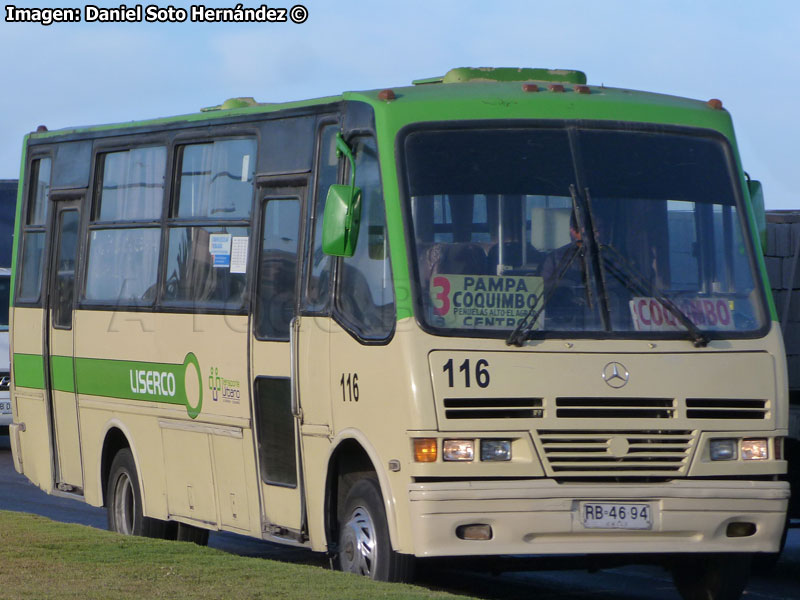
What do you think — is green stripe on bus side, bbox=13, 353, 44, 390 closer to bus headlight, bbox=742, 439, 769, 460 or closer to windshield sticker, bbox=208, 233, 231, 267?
windshield sticker, bbox=208, 233, 231, 267

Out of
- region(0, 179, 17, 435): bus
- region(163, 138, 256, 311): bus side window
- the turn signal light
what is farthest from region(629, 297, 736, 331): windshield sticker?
region(0, 179, 17, 435): bus

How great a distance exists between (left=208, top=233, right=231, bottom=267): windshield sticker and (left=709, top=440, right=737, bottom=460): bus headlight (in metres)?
3.70

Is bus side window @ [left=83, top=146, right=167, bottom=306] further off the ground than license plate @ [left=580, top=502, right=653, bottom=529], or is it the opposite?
bus side window @ [left=83, top=146, right=167, bottom=306]

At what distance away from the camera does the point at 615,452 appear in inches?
364

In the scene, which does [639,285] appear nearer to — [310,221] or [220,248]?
[310,221]

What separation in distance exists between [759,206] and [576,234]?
143 centimetres

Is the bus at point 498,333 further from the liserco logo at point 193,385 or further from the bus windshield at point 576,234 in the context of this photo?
the liserco logo at point 193,385

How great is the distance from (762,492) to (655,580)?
2.92m

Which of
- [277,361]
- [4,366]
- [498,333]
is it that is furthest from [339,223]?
[4,366]

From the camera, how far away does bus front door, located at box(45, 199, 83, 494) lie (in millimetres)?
13867

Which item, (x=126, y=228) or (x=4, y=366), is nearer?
(x=126, y=228)

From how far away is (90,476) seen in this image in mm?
13727

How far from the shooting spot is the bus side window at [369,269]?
31.2ft

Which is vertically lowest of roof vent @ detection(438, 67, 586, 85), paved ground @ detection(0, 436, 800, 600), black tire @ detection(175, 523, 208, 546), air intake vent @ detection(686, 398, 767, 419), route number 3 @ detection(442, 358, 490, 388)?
paved ground @ detection(0, 436, 800, 600)
